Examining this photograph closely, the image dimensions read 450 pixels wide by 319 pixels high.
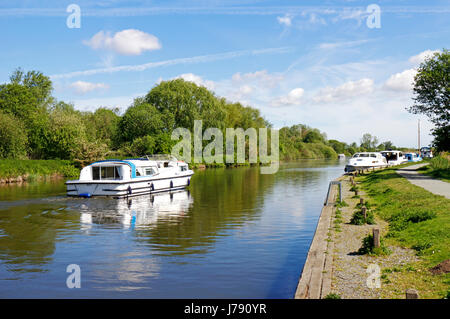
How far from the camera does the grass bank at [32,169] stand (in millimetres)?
48469

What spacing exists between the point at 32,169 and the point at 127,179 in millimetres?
26297

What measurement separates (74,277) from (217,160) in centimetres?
7117

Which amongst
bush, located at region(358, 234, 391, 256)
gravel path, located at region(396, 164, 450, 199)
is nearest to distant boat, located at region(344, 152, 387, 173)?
gravel path, located at region(396, 164, 450, 199)

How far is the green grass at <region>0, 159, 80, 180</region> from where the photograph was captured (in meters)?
48.7

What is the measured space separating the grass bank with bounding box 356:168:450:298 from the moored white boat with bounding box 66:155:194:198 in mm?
17485

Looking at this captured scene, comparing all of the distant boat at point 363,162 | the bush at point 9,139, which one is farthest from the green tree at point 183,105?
the distant boat at point 363,162

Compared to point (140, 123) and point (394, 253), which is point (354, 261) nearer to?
point (394, 253)

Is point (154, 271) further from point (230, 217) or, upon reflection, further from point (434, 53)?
point (434, 53)

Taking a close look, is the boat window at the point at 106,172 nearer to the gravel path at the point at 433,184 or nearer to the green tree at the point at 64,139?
the gravel path at the point at 433,184

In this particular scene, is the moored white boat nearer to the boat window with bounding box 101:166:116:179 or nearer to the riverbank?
the boat window with bounding box 101:166:116:179

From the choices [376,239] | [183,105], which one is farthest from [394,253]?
[183,105]

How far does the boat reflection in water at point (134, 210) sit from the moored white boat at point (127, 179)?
2.43 ft

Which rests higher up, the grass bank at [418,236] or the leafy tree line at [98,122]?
the leafy tree line at [98,122]
